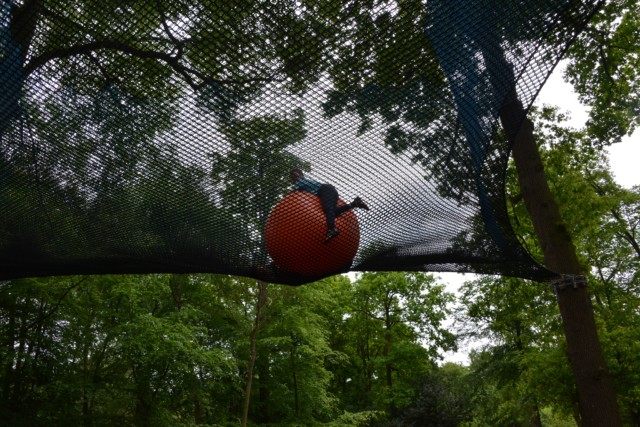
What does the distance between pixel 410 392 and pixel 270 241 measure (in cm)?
1941

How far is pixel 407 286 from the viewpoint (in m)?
21.8

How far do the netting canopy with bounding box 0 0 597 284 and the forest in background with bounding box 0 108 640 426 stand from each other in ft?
11.3

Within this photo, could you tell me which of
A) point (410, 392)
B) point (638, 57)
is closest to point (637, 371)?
point (638, 57)

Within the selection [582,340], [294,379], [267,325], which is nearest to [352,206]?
[582,340]

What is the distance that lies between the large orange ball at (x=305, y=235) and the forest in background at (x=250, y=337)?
360cm

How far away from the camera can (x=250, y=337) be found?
448 inches

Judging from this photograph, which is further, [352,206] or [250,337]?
[250,337]

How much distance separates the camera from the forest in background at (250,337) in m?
8.12

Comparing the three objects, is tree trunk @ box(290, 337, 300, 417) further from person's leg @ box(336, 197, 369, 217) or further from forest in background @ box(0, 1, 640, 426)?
person's leg @ box(336, 197, 369, 217)

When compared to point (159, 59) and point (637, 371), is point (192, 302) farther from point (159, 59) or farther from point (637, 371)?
point (159, 59)

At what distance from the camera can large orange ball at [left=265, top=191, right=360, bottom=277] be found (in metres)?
1.95

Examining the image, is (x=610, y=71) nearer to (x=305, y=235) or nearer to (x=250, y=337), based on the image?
(x=305, y=235)

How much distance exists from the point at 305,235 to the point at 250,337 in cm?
986

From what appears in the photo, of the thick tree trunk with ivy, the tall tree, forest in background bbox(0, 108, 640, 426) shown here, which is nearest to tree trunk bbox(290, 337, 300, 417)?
forest in background bbox(0, 108, 640, 426)
